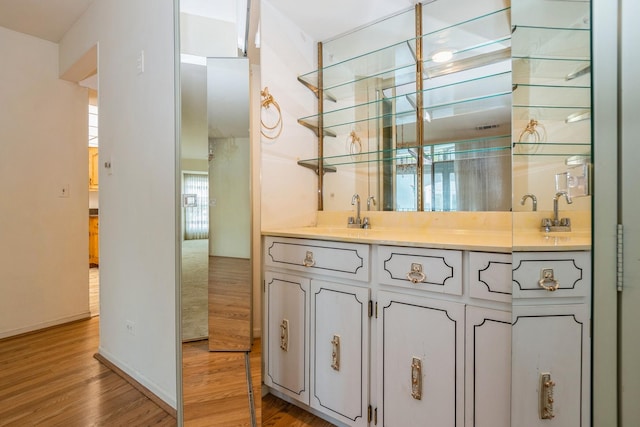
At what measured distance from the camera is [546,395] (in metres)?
0.77

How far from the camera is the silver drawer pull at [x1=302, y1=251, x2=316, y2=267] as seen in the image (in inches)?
56.8

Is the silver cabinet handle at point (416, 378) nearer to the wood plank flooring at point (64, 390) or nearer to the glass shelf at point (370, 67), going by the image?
the wood plank flooring at point (64, 390)

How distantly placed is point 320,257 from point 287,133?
865 millimetres

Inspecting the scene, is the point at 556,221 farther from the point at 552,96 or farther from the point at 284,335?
the point at 284,335

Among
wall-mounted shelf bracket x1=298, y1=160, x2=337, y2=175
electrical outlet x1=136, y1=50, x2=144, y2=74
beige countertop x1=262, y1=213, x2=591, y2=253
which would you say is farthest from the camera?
wall-mounted shelf bracket x1=298, y1=160, x2=337, y2=175

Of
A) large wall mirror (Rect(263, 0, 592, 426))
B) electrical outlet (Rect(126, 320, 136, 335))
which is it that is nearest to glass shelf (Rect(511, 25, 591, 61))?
large wall mirror (Rect(263, 0, 592, 426))

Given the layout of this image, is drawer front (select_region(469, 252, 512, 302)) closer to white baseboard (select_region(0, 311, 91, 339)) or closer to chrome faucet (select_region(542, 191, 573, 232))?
chrome faucet (select_region(542, 191, 573, 232))

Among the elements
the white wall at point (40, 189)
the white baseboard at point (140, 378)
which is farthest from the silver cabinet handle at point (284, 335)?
the white wall at point (40, 189)

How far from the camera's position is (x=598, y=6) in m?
0.61

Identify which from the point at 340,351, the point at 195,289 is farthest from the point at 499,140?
the point at 195,289

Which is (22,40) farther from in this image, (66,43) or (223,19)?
(223,19)

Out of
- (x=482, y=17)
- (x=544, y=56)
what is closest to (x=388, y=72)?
(x=482, y=17)

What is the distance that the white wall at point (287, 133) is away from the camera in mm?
1735

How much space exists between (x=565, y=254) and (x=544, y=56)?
0.49 m
